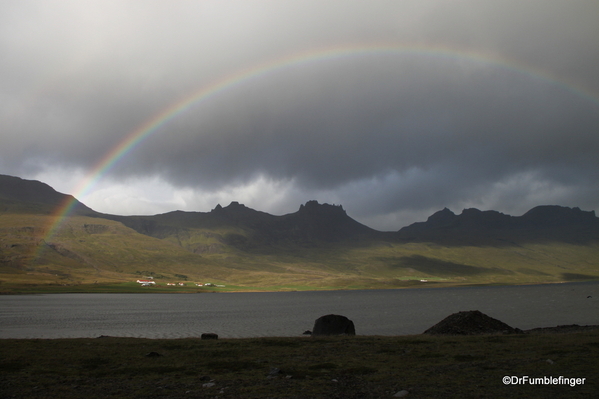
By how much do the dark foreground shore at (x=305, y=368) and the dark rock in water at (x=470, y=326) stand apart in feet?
32.7

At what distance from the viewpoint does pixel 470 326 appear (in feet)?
166

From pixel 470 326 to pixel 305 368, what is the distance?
3134 cm

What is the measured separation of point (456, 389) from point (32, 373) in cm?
2437

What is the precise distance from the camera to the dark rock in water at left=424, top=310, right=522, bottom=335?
161 feet

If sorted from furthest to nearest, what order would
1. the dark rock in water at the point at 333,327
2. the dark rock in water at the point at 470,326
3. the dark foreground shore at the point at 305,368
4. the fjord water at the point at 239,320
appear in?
the fjord water at the point at 239,320 → the dark rock in water at the point at 470,326 → the dark rock in water at the point at 333,327 → the dark foreground shore at the point at 305,368

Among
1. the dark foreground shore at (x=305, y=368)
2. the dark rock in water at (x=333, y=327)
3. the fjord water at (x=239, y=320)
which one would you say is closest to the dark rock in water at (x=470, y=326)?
the dark foreground shore at (x=305, y=368)

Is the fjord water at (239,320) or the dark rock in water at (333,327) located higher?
the dark rock in water at (333,327)

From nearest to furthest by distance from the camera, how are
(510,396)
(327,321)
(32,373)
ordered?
(510,396) < (32,373) < (327,321)

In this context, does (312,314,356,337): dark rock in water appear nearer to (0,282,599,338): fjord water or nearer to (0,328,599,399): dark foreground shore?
(0,328,599,399): dark foreground shore

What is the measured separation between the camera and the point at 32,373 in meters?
26.0

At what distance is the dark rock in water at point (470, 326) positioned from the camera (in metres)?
49.2

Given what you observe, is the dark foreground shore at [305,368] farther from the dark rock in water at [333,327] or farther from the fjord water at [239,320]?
the fjord water at [239,320]

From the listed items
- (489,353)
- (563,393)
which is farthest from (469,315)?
(563,393)

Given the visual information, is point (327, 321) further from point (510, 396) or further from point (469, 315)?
point (510, 396)
